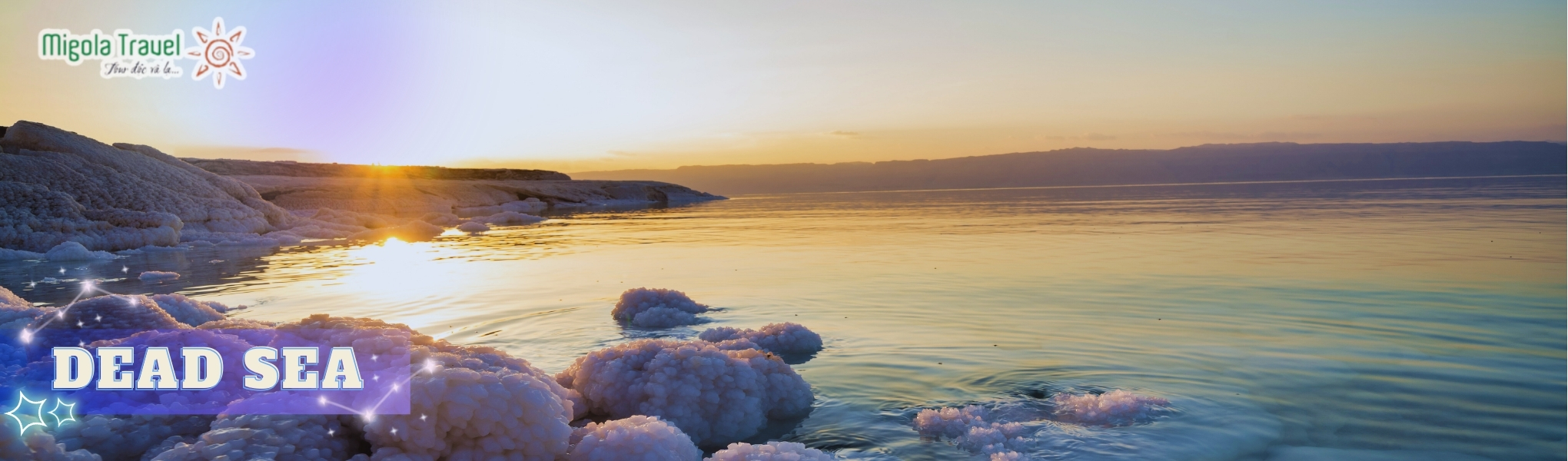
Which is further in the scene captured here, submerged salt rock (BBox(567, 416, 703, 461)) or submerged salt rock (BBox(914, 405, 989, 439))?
submerged salt rock (BBox(914, 405, 989, 439))

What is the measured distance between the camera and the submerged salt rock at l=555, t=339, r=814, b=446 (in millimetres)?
4641

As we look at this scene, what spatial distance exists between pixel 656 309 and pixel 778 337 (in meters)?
2.06

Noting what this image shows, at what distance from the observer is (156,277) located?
12.7 metres

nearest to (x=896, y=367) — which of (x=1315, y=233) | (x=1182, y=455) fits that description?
(x=1182, y=455)

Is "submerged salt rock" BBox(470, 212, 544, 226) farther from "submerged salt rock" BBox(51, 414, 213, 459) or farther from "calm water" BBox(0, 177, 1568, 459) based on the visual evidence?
"submerged salt rock" BBox(51, 414, 213, 459)

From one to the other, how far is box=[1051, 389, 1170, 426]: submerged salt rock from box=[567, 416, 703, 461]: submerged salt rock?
243 cm

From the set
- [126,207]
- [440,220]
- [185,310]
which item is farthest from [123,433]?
[440,220]

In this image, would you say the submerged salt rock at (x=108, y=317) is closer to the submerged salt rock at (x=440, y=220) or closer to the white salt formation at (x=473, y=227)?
the white salt formation at (x=473, y=227)

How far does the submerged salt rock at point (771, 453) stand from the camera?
11.2 feet

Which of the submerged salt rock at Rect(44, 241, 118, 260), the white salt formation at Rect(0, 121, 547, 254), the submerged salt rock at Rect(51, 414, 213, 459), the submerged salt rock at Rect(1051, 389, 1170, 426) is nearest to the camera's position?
the submerged salt rock at Rect(51, 414, 213, 459)

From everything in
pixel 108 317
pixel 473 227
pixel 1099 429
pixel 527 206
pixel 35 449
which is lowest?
pixel 1099 429

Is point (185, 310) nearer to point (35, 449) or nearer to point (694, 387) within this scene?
point (35, 449)

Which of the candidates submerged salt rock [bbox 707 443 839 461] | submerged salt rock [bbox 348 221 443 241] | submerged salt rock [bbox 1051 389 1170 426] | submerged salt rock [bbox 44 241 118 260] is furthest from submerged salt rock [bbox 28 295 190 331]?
submerged salt rock [bbox 348 221 443 241]

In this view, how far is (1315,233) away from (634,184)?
72751mm
